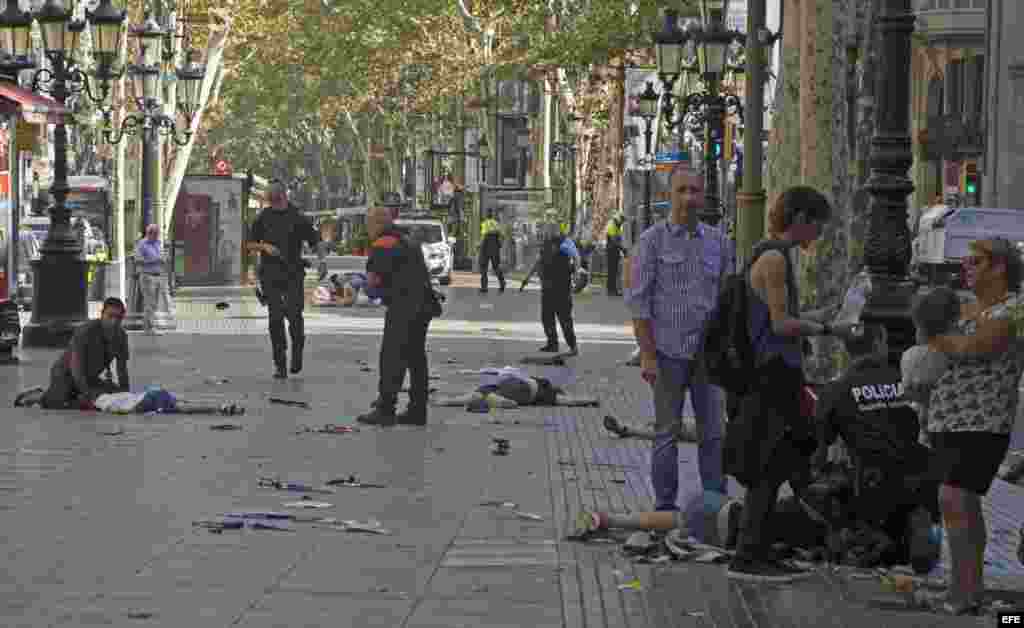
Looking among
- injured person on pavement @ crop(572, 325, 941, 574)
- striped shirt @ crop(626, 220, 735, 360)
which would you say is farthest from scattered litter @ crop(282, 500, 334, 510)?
injured person on pavement @ crop(572, 325, 941, 574)

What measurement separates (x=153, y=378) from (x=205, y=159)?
285 feet

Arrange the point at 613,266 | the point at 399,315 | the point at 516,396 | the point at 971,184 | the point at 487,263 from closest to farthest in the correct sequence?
the point at 399,315 < the point at 516,396 < the point at 487,263 < the point at 613,266 < the point at 971,184

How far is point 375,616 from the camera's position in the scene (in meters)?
8.70

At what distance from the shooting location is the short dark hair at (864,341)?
402 inches

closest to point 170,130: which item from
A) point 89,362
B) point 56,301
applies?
point 56,301

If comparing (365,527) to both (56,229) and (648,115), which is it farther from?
(648,115)

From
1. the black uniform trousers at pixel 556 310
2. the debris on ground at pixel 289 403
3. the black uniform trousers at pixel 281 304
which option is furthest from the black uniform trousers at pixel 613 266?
the debris on ground at pixel 289 403

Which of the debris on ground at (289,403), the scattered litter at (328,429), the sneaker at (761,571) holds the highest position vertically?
the sneaker at (761,571)

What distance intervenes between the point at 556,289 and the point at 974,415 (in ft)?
63.3

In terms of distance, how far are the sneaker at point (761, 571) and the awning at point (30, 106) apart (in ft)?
59.6

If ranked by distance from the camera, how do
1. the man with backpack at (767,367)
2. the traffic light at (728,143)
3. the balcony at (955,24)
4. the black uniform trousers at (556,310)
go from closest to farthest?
the man with backpack at (767,367)
the black uniform trousers at (556,310)
the traffic light at (728,143)
the balcony at (955,24)

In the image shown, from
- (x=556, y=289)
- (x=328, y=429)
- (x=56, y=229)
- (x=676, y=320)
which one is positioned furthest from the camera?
(x=56, y=229)

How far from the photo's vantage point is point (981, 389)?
9.09 meters

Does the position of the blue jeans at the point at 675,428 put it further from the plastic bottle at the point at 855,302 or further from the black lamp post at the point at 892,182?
the black lamp post at the point at 892,182
